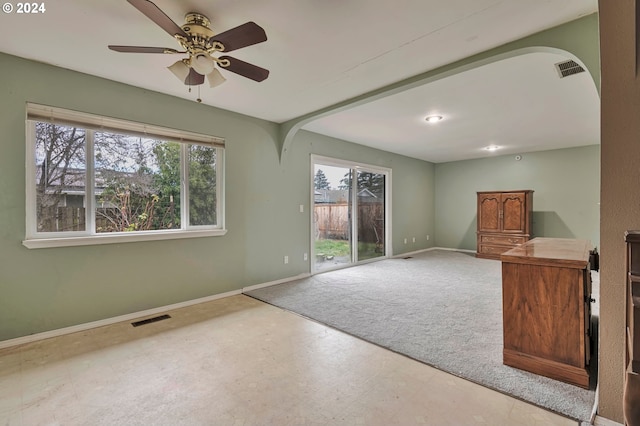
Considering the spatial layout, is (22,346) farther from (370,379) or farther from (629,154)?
(629,154)

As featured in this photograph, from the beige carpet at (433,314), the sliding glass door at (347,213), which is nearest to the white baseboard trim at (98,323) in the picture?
the beige carpet at (433,314)

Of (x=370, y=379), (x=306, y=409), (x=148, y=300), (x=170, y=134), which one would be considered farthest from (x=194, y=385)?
(x=170, y=134)

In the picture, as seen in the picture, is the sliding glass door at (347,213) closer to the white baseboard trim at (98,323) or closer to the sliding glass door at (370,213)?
the sliding glass door at (370,213)

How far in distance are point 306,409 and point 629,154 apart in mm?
2122

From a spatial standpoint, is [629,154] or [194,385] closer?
[629,154]

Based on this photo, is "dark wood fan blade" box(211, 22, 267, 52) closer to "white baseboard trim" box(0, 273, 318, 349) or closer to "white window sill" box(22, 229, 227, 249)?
"white window sill" box(22, 229, 227, 249)

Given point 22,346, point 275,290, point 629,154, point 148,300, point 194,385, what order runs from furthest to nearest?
point 275,290, point 148,300, point 22,346, point 194,385, point 629,154

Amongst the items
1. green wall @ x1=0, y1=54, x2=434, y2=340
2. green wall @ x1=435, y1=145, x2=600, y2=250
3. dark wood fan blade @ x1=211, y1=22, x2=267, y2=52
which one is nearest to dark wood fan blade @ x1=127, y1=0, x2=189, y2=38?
dark wood fan blade @ x1=211, y1=22, x2=267, y2=52

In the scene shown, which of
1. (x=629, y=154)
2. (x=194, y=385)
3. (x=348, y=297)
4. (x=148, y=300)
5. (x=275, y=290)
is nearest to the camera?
(x=629, y=154)

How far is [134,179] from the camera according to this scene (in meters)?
3.03

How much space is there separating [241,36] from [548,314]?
2618 millimetres

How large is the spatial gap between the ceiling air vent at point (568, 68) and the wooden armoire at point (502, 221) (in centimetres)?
391

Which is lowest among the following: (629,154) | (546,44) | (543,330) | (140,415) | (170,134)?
(140,415)

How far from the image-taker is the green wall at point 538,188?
5.71m
